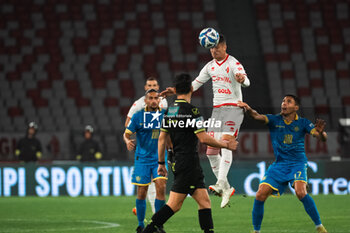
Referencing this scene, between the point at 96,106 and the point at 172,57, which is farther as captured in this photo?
the point at 172,57

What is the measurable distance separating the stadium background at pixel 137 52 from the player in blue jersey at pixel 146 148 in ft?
34.1

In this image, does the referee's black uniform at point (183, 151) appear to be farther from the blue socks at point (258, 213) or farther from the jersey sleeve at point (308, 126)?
the jersey sleeve at point (308, 126)

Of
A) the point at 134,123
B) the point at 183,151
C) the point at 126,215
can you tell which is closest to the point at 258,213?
the point at 183,151

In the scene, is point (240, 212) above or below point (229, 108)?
below

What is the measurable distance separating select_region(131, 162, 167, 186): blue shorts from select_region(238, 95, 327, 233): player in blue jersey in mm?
1593

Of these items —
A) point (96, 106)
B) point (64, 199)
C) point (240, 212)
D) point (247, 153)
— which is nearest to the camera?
point (240, 212)

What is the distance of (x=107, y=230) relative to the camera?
9820mm

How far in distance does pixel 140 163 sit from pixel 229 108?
5.05 feet

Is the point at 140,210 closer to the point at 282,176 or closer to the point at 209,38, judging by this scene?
the point at 282,176

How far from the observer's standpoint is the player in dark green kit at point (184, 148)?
7180 millimetres

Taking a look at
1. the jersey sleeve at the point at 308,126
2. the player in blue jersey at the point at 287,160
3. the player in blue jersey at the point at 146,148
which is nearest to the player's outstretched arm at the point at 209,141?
the player in blue jersey at the point at 287,160

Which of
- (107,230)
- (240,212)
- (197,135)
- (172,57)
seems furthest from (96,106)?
(197,135)

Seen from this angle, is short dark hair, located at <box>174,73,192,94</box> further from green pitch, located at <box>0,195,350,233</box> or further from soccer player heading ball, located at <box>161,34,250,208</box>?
green pitch, located at <box>0,195,350,233</box>

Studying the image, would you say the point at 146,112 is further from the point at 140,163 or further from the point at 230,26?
the point at 230,26
